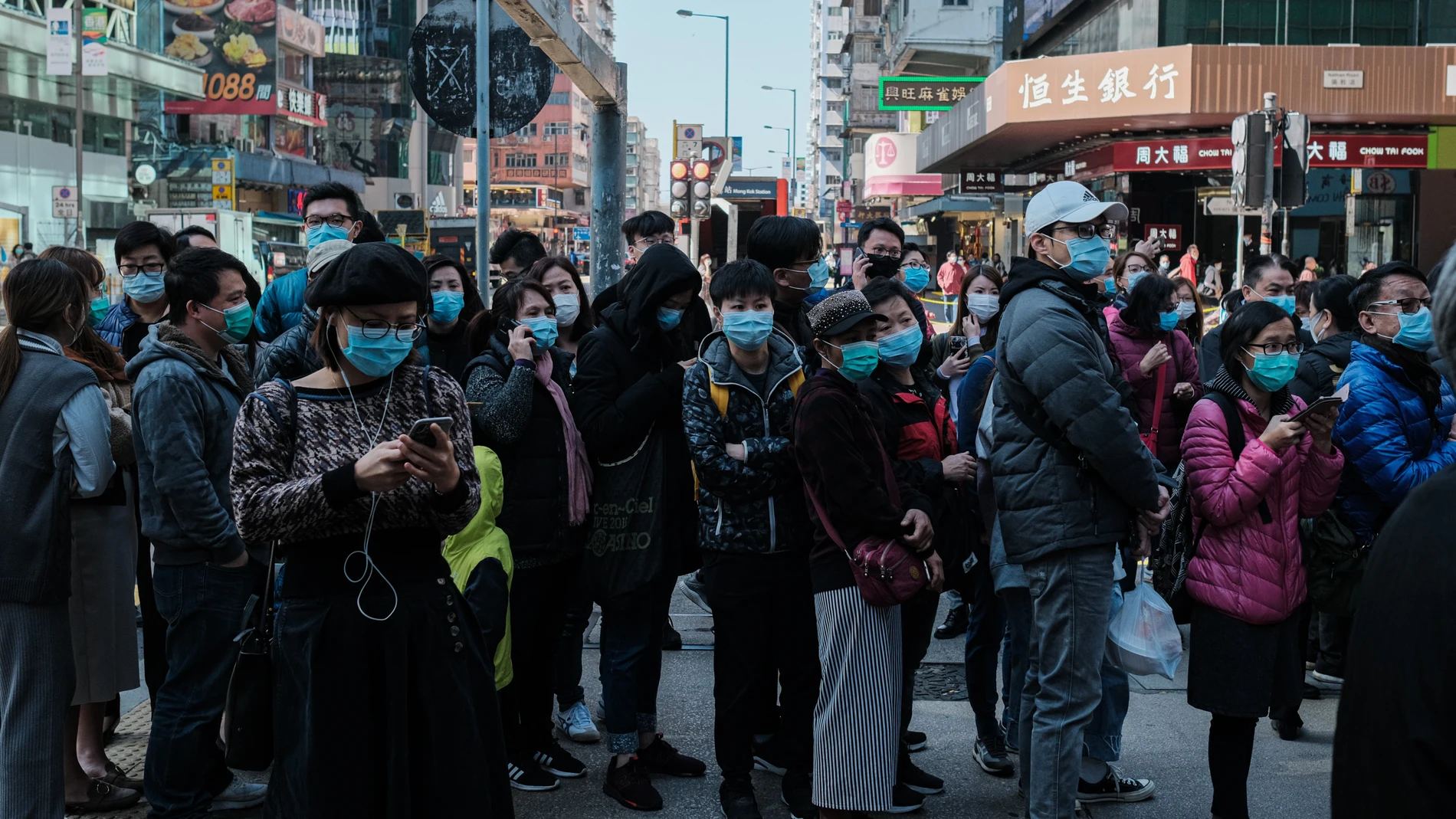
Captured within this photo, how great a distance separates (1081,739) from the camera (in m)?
4.21

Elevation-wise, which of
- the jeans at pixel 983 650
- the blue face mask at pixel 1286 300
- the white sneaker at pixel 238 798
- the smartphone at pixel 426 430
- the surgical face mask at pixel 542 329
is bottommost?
the white sneaker at pixel 238 798

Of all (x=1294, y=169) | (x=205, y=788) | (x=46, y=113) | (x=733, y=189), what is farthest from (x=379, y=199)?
(x=205, y=788)

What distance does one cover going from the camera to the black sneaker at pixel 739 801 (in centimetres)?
459

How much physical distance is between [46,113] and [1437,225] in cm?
3500

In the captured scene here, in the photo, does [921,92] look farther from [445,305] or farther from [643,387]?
[643,387]

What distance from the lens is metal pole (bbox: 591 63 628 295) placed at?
27.1ft

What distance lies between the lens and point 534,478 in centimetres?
499

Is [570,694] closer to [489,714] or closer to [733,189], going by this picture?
[489,714]

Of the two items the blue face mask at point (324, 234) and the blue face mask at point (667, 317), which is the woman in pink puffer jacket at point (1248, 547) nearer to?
the blue face mask at point (667, 317)

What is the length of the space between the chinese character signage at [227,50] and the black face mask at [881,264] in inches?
2135

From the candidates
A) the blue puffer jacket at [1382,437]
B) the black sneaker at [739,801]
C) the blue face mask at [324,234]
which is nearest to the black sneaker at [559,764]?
the black sneaker at [739,801]

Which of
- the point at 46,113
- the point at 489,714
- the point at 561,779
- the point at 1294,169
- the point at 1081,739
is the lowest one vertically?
the point at 561,779

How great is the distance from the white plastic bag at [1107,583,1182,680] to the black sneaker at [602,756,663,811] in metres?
1.77

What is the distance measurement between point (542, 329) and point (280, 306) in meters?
1.48
